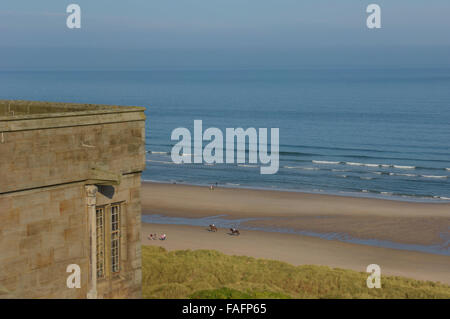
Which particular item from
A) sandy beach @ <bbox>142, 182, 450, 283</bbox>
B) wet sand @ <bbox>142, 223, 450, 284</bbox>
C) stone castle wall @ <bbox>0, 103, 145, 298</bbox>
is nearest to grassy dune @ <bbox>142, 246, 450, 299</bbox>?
stone castle wall @ <bbox>0, 103, 145, 298</bbox>

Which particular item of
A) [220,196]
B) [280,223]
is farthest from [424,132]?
[280,223]

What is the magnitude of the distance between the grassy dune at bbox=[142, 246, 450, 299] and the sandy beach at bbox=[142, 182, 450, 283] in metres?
7.91

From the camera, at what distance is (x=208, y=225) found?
168 ft

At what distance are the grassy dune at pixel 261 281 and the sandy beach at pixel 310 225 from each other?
25.9 feet

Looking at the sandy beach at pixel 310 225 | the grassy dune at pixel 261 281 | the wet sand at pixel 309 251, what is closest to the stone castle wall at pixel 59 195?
the grassy dune at pixel 261 281

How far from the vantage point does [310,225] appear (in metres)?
51.5

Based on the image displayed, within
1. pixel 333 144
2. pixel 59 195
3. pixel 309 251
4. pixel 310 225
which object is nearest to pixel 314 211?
pixel 310 225

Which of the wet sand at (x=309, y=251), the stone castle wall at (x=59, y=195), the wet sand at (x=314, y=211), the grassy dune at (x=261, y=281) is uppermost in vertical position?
the stone castle wall at (x=59, y=195)

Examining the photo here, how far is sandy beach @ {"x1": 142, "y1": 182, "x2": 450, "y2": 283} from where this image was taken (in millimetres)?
42312

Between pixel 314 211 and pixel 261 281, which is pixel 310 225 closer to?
pixel 314 211

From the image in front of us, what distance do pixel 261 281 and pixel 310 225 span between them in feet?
69.3

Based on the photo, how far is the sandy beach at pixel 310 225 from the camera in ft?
139

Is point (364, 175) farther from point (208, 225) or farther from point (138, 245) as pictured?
point (138, 245)

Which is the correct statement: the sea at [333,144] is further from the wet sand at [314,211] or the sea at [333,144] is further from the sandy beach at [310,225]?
the sandy beach at [310,225]
